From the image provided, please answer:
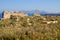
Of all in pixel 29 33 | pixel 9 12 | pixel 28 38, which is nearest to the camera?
pixel 28 38

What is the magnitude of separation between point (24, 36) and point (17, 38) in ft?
1.04

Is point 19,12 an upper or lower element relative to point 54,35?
lower

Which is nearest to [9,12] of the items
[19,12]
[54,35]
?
[19,12]

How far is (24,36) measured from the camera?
27.3 feet

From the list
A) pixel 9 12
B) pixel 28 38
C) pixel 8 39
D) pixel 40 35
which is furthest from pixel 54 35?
pixel 9 12

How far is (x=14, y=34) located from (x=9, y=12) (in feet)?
138

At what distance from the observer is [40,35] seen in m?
8.60

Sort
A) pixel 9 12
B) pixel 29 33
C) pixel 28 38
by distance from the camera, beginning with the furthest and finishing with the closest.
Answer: pixel 9 12 → pixel 29 33 → pixel 28 38

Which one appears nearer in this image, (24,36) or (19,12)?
(24,36)

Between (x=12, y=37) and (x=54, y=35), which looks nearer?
(x=12, y=37)

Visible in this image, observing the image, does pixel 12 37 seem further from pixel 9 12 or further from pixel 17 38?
pixel 9 12

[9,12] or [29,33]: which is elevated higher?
[29,33]

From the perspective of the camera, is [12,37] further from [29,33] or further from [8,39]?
[29,33]

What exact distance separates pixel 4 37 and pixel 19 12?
44065 mm
